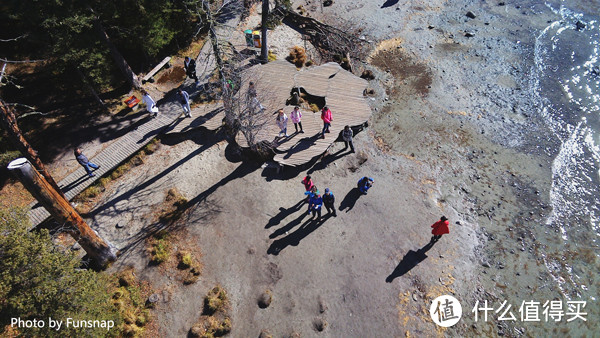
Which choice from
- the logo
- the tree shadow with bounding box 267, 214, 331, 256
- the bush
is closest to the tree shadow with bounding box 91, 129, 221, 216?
the bush

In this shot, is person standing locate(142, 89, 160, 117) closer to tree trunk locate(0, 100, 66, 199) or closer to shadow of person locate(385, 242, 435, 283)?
tree trunk locate(0, 100, 66, 199)

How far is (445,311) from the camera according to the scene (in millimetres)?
14375

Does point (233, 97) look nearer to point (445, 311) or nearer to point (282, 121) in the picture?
point (282, 121)

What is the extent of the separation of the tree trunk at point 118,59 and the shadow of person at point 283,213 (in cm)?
1323

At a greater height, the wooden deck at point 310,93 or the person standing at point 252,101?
the person standing at point 252,101

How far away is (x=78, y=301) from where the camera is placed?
10.6 m

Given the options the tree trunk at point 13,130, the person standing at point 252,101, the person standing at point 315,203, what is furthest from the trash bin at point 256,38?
the tree trunk at point 13,130

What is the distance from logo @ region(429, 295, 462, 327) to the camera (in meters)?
14.1

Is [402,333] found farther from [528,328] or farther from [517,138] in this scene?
[517,138]

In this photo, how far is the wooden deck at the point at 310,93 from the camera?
19.2 m

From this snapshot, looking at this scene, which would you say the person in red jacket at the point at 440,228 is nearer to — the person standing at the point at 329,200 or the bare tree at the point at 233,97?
the person standing at the point at 329,200

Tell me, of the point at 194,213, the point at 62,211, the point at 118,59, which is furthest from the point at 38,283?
the point at 118,59

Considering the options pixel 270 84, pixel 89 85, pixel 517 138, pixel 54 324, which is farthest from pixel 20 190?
pixel 517 138

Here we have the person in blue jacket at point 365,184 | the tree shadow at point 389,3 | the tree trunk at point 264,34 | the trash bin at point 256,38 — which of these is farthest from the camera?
the tree shadow at point 389,3
